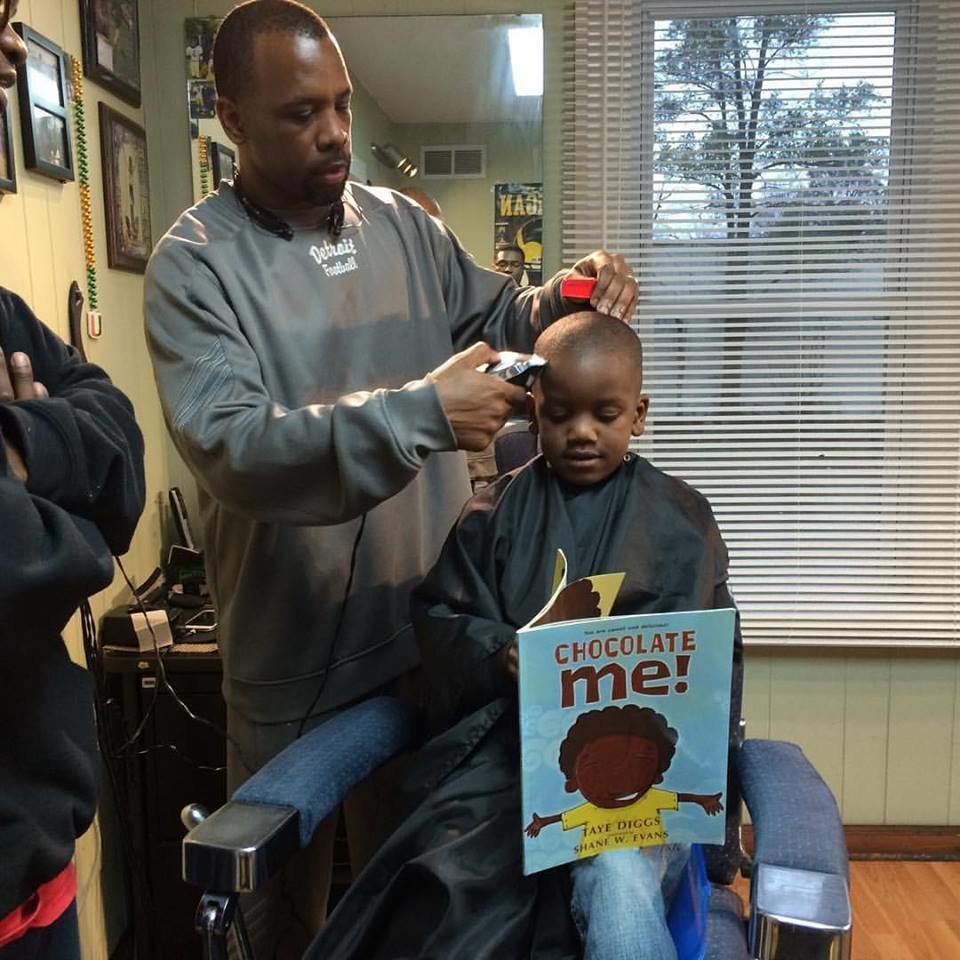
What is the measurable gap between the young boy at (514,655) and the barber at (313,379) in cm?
12

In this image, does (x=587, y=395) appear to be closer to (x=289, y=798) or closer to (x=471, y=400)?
(x=471, y=400)

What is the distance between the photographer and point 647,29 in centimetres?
237

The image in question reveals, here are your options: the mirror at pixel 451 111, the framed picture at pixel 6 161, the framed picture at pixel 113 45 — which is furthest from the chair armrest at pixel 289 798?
the framed picture at pixel 113 45

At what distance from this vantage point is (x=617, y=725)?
106 cm

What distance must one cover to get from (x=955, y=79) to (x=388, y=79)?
145 cm

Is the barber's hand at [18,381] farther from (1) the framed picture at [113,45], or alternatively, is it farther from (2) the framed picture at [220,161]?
(2) the framed picture at [220,161]

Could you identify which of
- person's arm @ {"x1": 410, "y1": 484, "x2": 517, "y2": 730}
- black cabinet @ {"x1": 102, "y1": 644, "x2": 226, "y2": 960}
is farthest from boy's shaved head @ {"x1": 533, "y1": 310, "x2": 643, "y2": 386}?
black cabinet @ {"x1": 102, "y1": 644, "x2": 226, "y2": 960}

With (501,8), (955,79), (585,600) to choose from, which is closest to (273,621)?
(585,600)

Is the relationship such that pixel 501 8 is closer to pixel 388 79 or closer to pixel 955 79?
pixel 388 79

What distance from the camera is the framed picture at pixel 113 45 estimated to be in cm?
203

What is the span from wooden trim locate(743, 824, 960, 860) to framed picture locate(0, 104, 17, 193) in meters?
2.38

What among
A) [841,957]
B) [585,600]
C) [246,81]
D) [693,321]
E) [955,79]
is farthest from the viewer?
[693,321]

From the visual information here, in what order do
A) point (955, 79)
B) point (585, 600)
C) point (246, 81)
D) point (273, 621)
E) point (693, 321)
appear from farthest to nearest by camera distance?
point (693, 321) → point (955, 79) → point (273, 621) → point (246, 81) → point (585, 600)

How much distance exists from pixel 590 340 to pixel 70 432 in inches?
26.5
